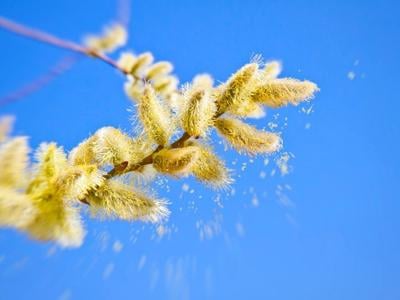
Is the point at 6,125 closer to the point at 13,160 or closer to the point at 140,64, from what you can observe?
the point at 13,160

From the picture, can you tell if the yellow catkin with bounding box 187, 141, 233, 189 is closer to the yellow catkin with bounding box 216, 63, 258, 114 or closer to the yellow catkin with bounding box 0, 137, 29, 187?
the yellow catkin with bounding box 216, 63, 258, 114

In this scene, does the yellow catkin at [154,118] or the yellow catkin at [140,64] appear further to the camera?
the yellow catkin at [140,64]

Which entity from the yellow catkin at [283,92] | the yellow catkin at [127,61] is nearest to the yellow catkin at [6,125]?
the yellow catkin at [283,92]

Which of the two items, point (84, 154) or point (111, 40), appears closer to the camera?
point (84, 154)

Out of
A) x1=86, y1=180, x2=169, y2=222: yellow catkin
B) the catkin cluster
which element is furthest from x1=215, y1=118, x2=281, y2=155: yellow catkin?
x1=86, y1=180, x2=169, y2=222: yellow catkin

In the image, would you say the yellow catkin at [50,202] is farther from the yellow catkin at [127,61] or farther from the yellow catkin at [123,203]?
the yellow catkin at [127,61]

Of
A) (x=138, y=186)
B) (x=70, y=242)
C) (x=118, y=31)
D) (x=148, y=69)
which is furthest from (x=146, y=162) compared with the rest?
(x=148, y=69)

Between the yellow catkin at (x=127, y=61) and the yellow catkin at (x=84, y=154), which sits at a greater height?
the yellow catkin at (x=127, y=61)

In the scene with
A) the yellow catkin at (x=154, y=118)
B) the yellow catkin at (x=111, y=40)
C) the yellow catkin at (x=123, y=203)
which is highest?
the yellow catkin at (x=111, y=40)

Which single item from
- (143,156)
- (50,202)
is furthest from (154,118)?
(50,202)
